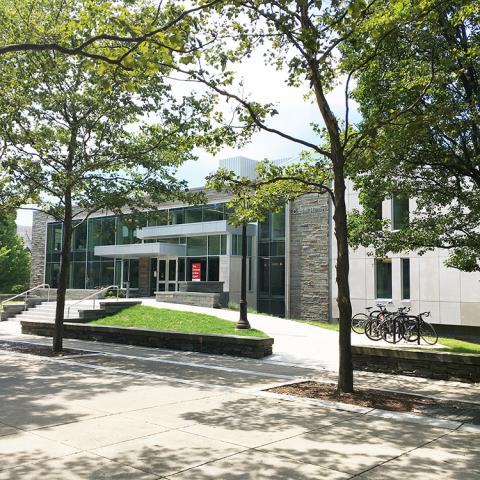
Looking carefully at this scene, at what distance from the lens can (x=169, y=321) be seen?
67.1ft

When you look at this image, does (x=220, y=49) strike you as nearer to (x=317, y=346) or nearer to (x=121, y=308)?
(x=317, y=346)

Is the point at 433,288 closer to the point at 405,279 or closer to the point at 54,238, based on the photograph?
the point at 405,279

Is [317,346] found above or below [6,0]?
below

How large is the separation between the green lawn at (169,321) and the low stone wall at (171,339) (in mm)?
2316

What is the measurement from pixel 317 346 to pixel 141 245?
23552 mm

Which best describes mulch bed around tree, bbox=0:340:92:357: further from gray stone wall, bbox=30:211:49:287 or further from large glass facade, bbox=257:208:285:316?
gray stone wall, bbox=30:211:49:287

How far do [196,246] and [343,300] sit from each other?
27160mm

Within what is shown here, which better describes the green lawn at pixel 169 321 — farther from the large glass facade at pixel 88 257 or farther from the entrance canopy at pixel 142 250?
the large glass facade at pixel 88 257

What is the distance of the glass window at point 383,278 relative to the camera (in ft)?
85.2

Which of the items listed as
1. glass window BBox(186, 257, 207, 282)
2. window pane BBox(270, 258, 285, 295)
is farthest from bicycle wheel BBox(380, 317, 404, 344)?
glass window BBox(186, 257, 207, 282)

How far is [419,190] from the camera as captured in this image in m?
12.7

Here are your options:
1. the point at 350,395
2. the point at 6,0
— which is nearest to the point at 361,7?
the point at 350,395

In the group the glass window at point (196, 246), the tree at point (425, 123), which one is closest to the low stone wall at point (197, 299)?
the glass window at point (196, 246)

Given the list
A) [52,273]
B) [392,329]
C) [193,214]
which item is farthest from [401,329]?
[52,273]
